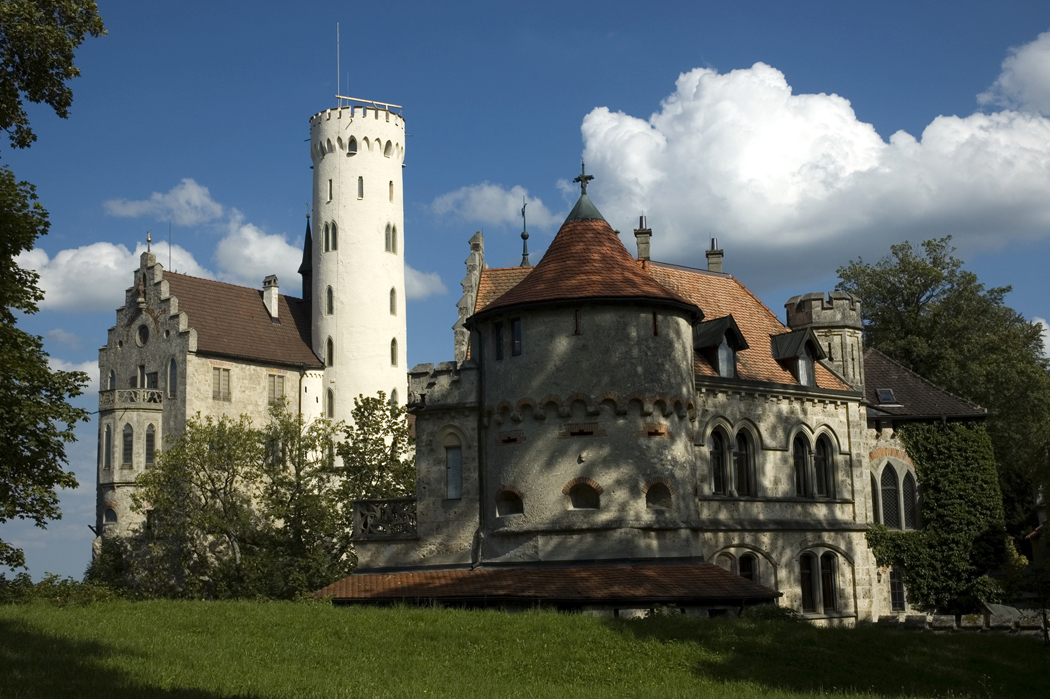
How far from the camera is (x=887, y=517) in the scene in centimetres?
3781

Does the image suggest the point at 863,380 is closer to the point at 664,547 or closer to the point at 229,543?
the point at 664,547

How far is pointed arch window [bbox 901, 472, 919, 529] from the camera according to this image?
37.9 m

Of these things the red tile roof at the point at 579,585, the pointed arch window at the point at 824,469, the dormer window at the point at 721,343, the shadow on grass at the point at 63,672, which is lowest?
the shadow on grass at the point at 63,672

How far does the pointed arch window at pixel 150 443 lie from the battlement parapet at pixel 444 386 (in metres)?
27.7

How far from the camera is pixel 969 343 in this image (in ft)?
171

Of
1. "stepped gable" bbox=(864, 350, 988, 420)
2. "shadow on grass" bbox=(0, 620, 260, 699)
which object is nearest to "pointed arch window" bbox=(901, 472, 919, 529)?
"stepped gable" bbox=(864, 350, 988, 420)

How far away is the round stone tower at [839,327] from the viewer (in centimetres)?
3809

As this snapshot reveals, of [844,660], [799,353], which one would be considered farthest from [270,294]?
[844,660]

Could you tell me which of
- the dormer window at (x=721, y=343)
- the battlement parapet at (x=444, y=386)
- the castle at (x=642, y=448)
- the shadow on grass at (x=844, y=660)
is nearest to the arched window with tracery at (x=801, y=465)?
the castle at (x=642, y=448)

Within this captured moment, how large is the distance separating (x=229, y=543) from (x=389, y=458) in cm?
659

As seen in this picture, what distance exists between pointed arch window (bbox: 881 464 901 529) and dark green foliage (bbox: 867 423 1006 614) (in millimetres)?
641

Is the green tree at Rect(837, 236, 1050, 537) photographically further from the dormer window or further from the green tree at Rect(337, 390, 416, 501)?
the green tree at Rect(337, 390, 416, 501)

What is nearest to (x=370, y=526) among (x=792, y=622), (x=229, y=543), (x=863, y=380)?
(x=792, y=622)

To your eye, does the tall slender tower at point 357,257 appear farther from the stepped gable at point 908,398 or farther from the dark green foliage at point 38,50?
the dark green foliage at point 38,50
